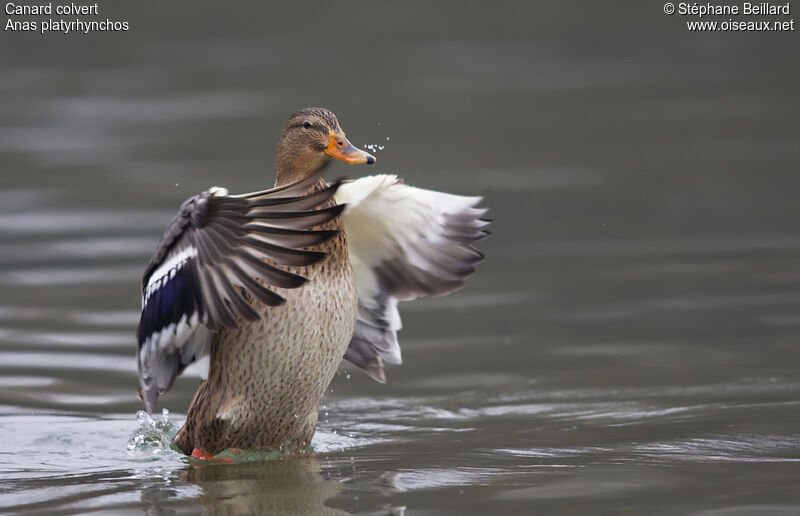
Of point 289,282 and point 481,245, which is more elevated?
point 481,245

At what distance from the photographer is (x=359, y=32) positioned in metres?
13.8

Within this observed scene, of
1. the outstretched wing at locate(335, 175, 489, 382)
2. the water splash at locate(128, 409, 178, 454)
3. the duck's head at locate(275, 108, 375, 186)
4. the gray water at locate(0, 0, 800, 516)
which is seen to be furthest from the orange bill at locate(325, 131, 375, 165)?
the water splash at locate(128, 409, 178, 454)

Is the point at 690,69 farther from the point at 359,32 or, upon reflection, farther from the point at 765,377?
the point at 765,377

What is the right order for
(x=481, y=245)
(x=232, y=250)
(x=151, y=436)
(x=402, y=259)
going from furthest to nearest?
(x=481, y=245), (x=402, y=259), (x=151, y=436), (x=232, y=250)

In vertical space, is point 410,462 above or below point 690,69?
below

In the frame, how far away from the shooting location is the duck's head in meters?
5.47

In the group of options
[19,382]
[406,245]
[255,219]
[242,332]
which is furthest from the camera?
[19,382]

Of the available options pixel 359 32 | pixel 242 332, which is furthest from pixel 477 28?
pixel 242 332

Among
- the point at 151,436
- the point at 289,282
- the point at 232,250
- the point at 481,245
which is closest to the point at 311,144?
the point at 232,250

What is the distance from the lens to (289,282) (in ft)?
15.2

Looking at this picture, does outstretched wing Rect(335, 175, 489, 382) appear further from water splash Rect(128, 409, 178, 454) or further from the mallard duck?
water splash Rect(128, 409, 178, 454)

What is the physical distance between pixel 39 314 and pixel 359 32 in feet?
22.3

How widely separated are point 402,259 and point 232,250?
136 centimetres

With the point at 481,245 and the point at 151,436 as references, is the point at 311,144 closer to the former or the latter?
the point at 151,436
